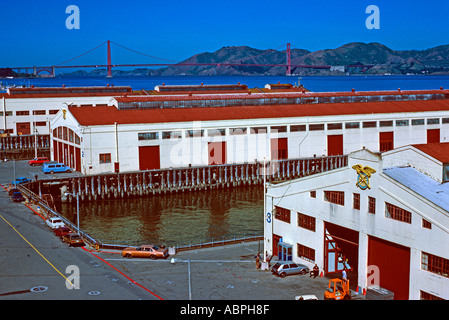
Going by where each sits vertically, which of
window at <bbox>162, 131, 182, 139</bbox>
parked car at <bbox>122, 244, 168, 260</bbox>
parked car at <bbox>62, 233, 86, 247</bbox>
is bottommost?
parked car at <bbox>122, 244, 168, 260</bbox>

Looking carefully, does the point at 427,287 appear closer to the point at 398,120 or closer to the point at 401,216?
the point at 401,216

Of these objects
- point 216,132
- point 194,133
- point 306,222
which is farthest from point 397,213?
point 216,132

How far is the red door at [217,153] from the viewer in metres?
91.1

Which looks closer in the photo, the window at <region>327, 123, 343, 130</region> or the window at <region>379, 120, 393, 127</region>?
the window at <region>327, 123, 343, 130</region>

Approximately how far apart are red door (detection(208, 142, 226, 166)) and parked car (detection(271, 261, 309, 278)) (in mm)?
49451

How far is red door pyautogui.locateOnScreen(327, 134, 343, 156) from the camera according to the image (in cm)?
9844

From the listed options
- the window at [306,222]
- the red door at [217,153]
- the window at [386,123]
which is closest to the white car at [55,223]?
the window at [306,222]

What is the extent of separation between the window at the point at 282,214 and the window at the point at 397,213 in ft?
33.7

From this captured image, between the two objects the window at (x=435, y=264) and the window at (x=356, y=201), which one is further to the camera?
the window at (x=356, y=201)

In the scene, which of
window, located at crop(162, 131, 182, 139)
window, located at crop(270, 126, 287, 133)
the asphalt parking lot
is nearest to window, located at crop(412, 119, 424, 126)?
window, located at crop(270, 126, 287, 133)

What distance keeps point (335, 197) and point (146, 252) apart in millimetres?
15258

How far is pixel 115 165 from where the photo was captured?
8469 centimetres

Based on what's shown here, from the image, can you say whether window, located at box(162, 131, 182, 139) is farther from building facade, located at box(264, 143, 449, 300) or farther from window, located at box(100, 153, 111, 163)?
building facade, located at box(264, 143, 449, 300)

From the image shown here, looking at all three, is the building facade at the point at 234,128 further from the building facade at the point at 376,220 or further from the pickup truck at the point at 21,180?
the building facade at the point at 376,220
